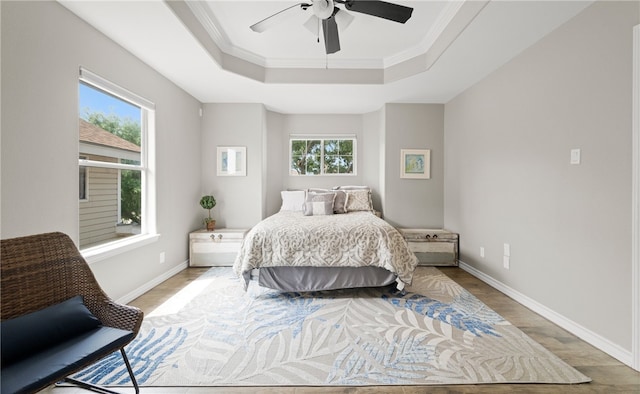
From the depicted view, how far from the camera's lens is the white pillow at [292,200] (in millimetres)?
4348

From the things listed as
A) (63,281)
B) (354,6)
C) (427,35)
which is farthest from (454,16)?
(63,281)

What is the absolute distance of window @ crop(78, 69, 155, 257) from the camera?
7.40 ft

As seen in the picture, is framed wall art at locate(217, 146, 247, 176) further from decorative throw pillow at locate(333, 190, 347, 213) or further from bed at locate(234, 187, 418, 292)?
bed at locate(234, 187, 418, 292)

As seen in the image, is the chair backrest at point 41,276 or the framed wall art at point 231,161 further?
the framed wall art at point 231,161

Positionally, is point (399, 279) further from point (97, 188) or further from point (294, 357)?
point (97, 188)

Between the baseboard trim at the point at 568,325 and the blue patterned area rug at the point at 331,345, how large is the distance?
0.41 meters

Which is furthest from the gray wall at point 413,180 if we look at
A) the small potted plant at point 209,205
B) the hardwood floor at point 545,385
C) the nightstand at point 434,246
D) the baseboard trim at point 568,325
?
the small potted plant at point 209,205

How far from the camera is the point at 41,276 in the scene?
1431 millimetres

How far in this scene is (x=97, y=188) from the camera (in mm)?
2398

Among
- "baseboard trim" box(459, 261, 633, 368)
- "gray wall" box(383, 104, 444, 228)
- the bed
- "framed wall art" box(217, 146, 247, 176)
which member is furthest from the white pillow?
"baseboard trim" box(459, 261, 633, 368)

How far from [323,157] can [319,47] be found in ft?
6.77

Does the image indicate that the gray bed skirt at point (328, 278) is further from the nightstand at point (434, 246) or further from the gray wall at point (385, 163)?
the gray wall at point (385, 163)

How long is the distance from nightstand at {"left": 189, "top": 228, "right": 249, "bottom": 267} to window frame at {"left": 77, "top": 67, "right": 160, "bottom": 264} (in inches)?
29.1

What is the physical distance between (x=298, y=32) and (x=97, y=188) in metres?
2.46
